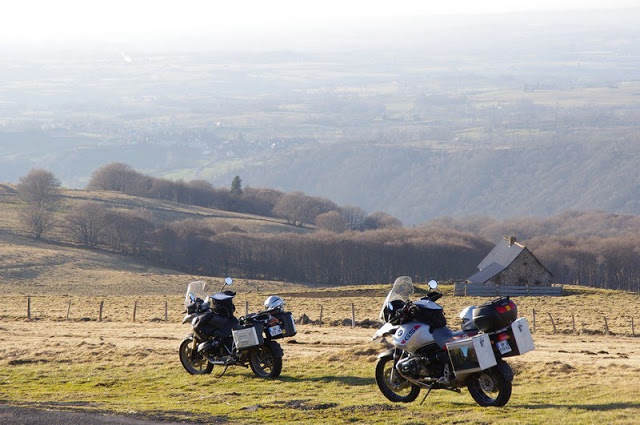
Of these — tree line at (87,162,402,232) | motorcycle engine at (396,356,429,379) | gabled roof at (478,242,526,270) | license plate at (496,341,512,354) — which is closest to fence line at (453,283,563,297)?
gabled roof at (478,242,526,270)

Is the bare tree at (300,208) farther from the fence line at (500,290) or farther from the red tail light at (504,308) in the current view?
the red tail light at (504,308)

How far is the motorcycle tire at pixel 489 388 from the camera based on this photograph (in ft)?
51.8

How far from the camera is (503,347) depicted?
15852 mm

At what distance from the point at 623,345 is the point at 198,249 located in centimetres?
9028

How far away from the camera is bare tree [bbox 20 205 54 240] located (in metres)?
110

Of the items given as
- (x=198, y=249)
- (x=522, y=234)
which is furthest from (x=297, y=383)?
(x=522, y=234)

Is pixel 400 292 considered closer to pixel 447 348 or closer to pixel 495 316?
pixel 447 348

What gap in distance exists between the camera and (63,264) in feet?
293

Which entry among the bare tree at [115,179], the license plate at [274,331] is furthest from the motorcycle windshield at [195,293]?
the bare tree at [115,179]

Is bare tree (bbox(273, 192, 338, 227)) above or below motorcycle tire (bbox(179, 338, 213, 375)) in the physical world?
above

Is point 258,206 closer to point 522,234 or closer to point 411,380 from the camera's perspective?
point 522,234

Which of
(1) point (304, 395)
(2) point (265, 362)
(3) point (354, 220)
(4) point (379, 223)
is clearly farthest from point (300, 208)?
(1) point (304, 395)

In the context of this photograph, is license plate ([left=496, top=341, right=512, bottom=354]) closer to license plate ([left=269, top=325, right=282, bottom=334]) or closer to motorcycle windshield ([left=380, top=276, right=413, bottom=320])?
motorcycle windshield ([left=380, top=276, right=413, bottom=320])

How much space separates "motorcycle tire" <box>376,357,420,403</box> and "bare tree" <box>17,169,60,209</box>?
11272 cm
